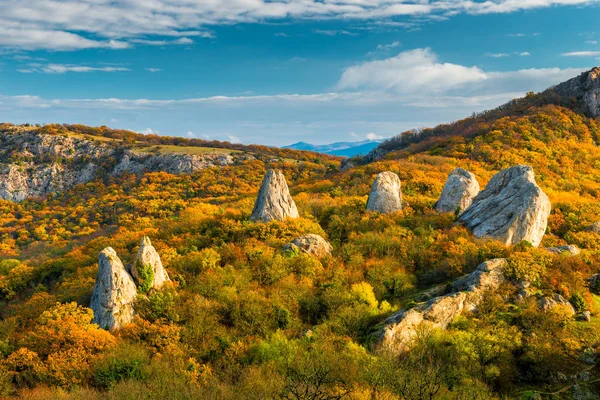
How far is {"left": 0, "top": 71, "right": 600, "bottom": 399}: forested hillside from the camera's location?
50.7 feet

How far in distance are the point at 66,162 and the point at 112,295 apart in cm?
12525

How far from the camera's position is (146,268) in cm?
2402

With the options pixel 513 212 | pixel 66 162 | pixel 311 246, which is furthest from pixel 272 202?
pixel 66 162

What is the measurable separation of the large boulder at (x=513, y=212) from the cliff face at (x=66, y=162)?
320 ft

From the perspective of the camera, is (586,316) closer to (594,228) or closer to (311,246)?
(594,228)

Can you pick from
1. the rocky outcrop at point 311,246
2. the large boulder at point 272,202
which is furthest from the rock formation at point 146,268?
the large boulder at point 272,202

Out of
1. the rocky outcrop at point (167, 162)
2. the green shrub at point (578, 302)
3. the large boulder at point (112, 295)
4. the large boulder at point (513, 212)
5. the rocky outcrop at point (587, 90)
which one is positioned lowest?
the green shrub at point (578, 302)

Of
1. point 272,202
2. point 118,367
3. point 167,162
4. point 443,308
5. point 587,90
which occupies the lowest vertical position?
point 118,367

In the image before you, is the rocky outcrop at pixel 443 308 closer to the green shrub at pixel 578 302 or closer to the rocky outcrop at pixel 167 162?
the green shrub at pixel 578 302

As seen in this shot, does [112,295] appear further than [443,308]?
Yes

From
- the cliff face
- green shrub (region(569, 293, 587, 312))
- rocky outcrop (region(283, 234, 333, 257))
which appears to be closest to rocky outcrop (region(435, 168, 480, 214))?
rocky outcrop (region(283, 234, 333, 257))

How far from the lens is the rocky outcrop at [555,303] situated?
62.0 ft

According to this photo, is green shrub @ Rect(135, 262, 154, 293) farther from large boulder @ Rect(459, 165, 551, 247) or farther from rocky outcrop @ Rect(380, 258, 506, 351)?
large boulder @ Rect(459, 165, 551, 247)

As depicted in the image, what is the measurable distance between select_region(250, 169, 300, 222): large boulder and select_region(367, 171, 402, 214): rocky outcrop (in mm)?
8567
